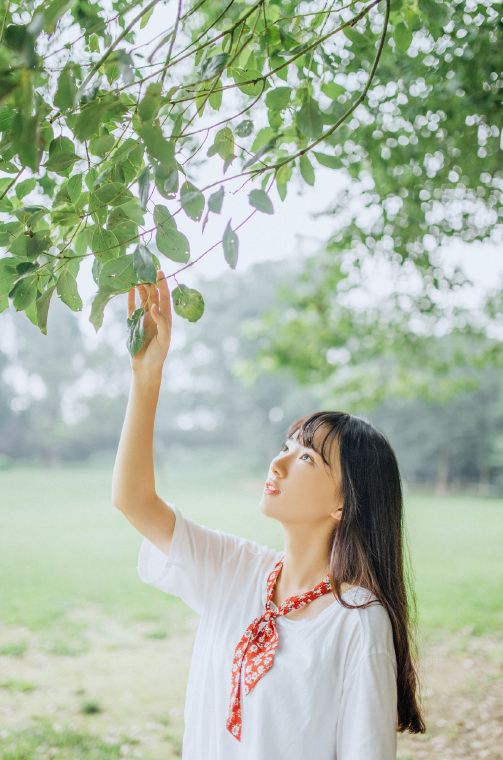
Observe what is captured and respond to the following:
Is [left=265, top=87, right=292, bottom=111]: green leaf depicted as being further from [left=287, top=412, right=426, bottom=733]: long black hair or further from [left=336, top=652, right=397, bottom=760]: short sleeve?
[left=336, top=652, right=397, bottom=760]: short sleeve

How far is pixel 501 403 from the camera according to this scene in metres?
23.7

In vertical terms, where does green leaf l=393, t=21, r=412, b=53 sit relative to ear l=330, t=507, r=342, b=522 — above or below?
above

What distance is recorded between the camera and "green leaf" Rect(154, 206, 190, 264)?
106cm

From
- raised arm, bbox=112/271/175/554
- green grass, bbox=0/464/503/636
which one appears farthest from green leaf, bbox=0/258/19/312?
green grass, bbox=0/464/503/636

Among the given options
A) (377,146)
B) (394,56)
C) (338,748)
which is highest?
(394,56)

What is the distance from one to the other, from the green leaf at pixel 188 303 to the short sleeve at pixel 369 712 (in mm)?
737

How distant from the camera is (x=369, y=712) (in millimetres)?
1154

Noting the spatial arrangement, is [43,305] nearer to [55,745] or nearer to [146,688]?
[55,745]

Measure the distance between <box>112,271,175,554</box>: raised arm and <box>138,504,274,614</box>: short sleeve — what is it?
0.06 meters

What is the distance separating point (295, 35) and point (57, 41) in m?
0.58

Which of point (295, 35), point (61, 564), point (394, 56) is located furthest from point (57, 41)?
point (61, 564)

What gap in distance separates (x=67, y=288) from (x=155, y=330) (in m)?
0.28

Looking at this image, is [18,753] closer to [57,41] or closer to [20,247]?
[20,247]

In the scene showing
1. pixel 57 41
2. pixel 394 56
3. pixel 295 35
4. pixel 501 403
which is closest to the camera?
pixel 295 35
